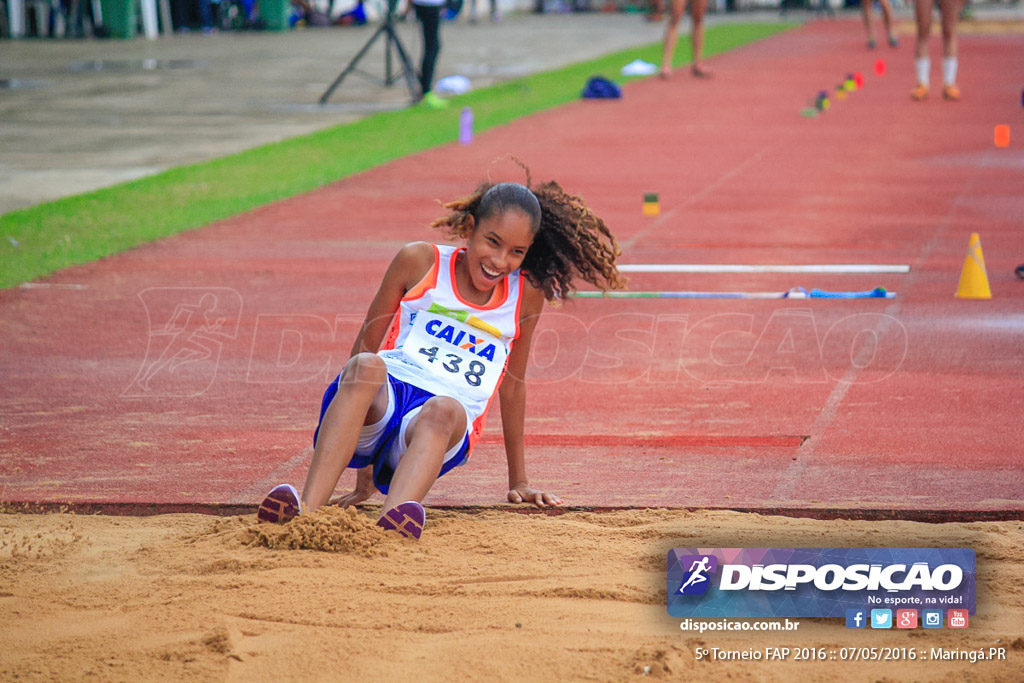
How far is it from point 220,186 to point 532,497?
27.5ft

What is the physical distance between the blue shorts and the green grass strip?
185 inches

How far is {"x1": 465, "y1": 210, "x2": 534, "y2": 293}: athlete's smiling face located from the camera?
171 inches

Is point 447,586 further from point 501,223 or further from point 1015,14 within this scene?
point 1015,14

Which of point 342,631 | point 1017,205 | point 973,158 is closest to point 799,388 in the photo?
point 342,631

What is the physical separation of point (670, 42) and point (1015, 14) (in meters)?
22.5

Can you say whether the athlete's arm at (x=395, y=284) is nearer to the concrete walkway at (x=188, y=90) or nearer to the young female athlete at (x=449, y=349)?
the young female athlete at (x=449, y=349)

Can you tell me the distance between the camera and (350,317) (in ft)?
24.3

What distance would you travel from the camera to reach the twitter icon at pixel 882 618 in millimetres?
3506

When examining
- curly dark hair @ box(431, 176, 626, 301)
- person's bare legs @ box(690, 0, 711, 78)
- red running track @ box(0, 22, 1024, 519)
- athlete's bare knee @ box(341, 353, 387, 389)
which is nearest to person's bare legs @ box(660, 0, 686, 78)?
person's bare legs @ box(690, 0, 711, 78)

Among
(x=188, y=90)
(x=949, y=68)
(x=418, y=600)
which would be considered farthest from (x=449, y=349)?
(x=188, y=90)

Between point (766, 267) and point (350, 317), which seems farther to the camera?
point (766, 267)

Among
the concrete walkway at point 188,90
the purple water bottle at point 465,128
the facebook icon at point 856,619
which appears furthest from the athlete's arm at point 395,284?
the purple water bottle at point 465,128

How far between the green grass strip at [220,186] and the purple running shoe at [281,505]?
4843mm

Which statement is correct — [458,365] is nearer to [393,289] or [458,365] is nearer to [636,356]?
[393,289]
